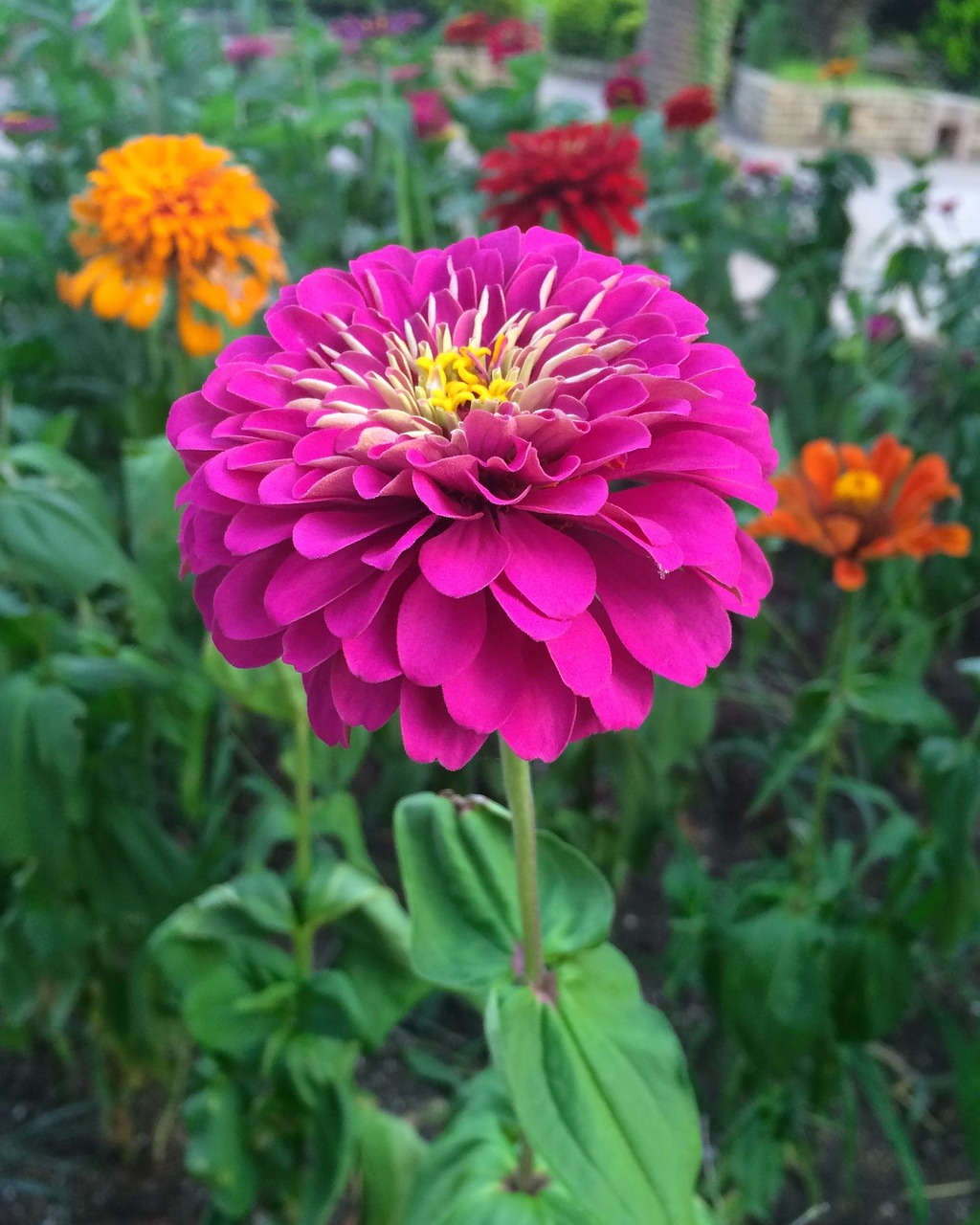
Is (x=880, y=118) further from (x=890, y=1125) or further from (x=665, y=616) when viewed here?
(x=665, y=616)

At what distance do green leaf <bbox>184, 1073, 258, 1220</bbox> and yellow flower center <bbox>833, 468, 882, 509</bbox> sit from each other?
68cm

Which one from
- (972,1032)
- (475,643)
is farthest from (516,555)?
(972,1032)

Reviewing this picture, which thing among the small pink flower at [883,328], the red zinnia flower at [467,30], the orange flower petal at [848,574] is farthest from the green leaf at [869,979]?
the red zinnia flower at [467,30]

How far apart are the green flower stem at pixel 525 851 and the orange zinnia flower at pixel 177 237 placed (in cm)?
60

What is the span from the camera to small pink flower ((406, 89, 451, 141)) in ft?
5.45

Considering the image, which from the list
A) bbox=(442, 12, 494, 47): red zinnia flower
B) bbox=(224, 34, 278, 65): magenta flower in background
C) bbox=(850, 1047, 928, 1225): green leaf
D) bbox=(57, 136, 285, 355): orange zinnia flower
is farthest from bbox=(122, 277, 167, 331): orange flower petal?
bbox=(224, 34, 278, 65): magenta flower in background

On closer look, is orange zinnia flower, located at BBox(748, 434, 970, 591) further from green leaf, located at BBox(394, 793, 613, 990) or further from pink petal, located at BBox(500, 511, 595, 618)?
pink petal, located at BBox(500, 511, 595, 618)

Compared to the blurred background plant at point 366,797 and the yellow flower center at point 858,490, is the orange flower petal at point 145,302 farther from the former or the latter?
the yellow flower center at point 858,490

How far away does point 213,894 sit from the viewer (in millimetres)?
773

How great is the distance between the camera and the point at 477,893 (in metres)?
0.56

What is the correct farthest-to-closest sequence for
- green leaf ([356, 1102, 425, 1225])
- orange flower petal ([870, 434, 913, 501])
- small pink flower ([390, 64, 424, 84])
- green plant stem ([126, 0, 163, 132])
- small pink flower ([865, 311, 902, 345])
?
small pink flower ([390, 64, 424, 84]) < small pink flower ([865, 311, 902, 345]) < green plant stem ([126, 0, 163, 132]) < orange flower petal ([870, 434, 913, 501]) < green leaf ([356, 1102, 425, 1225])

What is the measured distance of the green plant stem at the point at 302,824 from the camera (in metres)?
0.70

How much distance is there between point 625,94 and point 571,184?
32.9 inches

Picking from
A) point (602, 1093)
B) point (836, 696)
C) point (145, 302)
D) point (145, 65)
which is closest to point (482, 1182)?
point (602, 1093)
